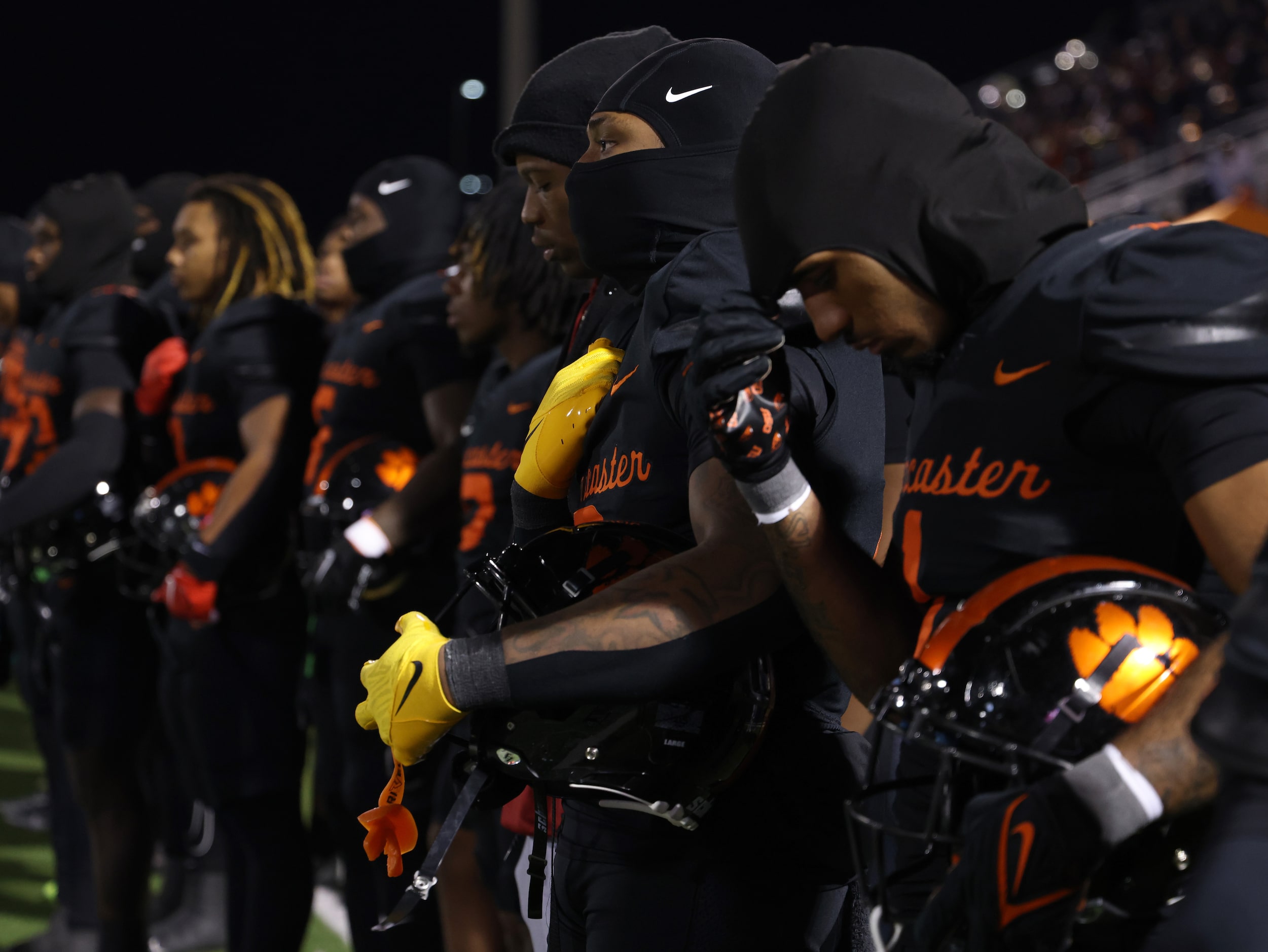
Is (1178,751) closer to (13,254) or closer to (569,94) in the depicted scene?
(569,94)

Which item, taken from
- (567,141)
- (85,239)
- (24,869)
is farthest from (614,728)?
(24,869)

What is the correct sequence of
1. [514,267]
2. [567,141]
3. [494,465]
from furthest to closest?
[514,267] < [494,465] < [567,141]

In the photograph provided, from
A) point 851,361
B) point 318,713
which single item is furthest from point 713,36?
point 318,713

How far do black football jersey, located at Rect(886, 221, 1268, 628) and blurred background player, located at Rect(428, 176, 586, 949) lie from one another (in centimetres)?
173

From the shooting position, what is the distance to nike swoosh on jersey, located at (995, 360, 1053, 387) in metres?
1.54

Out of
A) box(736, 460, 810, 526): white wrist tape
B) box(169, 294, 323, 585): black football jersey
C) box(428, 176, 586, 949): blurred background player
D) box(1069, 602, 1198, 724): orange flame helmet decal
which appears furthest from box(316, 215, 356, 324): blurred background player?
box(1069, 602, 1198, 724): orange flame helmet decal

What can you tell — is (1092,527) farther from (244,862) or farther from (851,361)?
(244,862)

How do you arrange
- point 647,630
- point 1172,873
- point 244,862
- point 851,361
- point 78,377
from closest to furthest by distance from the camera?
point 1172,873 → point 647,630 → point 851,361 → point 244,862 → point 78,377

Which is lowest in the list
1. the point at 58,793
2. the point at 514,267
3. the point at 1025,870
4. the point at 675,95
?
the point at 58,793

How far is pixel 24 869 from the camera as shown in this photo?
5.92 meters

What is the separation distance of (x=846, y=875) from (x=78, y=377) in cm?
371

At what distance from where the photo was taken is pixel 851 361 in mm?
1975

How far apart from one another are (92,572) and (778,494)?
3655mm

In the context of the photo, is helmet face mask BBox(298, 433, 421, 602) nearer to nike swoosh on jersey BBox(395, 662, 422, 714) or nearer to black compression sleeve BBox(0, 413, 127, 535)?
black compression sleeve BBox(0, 413, 127, 535)
